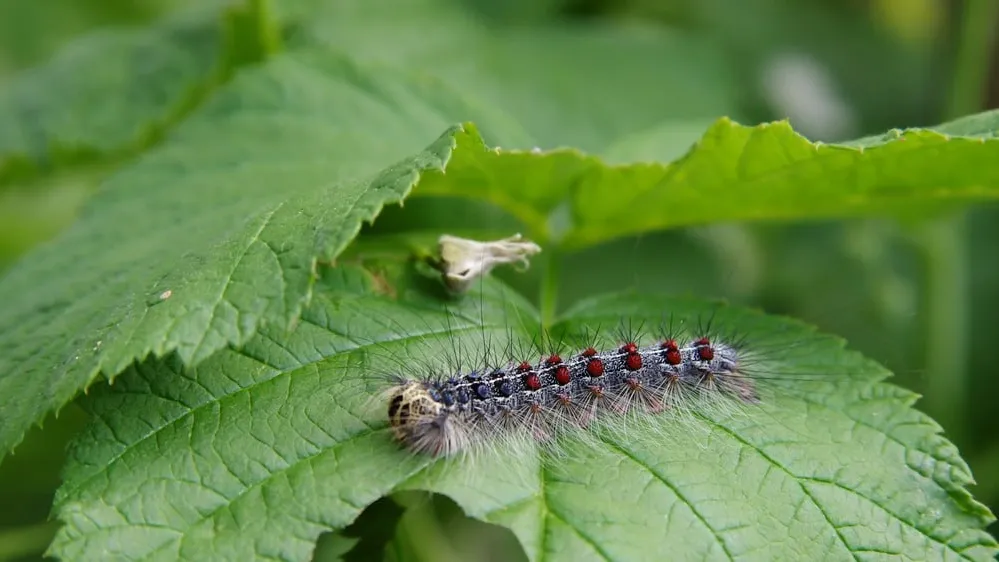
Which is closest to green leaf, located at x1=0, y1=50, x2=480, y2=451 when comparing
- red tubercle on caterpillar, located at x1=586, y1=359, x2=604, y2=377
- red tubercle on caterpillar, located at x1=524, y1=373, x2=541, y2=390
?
red tubercle on caterpillar, located at x1=524, y1=373, x2=541, y2=390

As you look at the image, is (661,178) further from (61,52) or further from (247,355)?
(61,52)

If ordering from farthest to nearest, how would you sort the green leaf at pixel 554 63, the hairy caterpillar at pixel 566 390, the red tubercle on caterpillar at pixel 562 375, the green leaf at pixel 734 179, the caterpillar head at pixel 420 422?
1. the green leaf at pixel 554 63
2. the red tubercle on caterpillar at pixel 562 375
3. the green leaf at pixel 734 179
4. the hairy caterpillar at pixel 566 390
5. the caterpillar head at pixel 420 422

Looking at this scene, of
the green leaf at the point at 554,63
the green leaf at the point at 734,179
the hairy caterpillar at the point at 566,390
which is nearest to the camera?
the hairy caterpillar at the point at 566,390

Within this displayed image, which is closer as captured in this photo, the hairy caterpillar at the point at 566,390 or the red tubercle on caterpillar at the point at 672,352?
the hairy caterpillar at the point at 566,390

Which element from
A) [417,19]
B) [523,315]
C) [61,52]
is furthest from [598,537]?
[61,52]

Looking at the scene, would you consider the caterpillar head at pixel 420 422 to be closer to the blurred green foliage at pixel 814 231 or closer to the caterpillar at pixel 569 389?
the caterpillar at pixel 569 389

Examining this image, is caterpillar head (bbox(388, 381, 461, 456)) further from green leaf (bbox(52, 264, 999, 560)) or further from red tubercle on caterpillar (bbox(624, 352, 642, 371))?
red tubercle on caterpillar (bbox(624, 352, 642, 371))

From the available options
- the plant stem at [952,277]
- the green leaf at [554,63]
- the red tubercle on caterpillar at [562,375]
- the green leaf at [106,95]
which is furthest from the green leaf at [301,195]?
the plant stem at [952,277]
